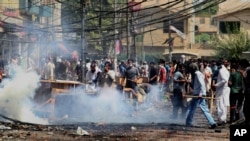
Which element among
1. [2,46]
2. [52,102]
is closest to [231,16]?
[2,46]

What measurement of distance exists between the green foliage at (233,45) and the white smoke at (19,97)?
27370mm

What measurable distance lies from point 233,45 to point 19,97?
29.5 meters

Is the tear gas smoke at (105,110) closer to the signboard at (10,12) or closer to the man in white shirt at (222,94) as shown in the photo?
the man in white shirt at (222,94)

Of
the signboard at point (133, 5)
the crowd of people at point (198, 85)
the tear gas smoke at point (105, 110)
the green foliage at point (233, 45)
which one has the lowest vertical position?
the tear gas smoke at point (105, 110)

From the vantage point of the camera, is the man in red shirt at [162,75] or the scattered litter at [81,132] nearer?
the scattered litter at [81,132]

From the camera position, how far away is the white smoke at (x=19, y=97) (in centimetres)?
1630

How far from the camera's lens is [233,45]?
43688 millimetres

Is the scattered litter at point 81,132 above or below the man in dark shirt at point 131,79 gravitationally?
below

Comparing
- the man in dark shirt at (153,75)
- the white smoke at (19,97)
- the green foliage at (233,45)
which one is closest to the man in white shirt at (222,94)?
the white smoke at (19,97)

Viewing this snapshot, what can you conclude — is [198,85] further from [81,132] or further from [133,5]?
[81,132]

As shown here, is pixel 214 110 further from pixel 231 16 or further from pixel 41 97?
pixel 231 16

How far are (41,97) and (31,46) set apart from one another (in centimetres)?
2180

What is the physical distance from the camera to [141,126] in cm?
1552

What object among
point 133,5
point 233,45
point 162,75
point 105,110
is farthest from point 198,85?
point 233,45
